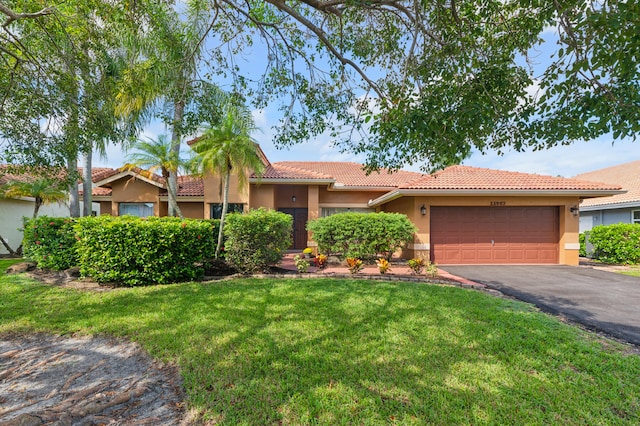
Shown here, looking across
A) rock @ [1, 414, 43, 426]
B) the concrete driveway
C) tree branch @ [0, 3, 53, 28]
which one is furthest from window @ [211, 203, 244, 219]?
rock @ [1, 414, 43, 426]

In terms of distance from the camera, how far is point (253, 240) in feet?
30.1

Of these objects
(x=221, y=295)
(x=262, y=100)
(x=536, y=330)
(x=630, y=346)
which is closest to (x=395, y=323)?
(x=536, y=330)

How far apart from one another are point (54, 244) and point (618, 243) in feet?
75.1

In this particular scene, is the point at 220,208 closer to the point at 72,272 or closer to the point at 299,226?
the point at 299,226

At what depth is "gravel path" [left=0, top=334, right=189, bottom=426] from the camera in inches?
111

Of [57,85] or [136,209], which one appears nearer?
[57,85]

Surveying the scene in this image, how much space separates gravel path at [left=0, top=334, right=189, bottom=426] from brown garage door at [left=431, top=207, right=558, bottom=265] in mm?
11739

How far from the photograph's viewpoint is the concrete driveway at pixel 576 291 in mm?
5609

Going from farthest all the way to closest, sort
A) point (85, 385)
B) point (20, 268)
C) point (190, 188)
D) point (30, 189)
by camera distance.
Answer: point (190, 188)
point (30, 189)
point (20, 268)
point (85, 385)

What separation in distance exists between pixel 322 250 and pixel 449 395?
29.0ft

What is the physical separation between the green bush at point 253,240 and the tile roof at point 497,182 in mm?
6126

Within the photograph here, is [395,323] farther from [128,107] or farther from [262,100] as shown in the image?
[128,107]

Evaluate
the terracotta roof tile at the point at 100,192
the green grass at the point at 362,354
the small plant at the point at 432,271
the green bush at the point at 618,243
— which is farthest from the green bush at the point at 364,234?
the terracotta roof tile at the point at 100,192

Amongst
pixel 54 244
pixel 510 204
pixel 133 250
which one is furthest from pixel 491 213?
pixel 54 244
